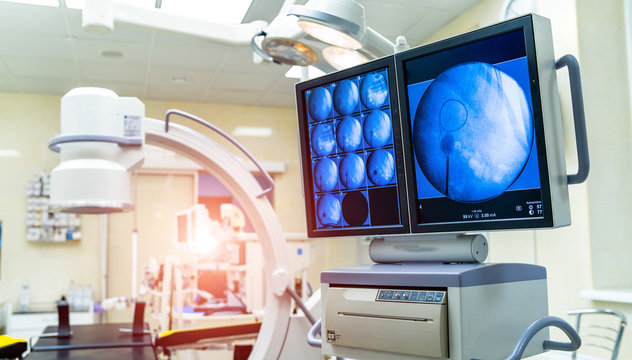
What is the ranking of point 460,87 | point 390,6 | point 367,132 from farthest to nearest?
1. point 390,6
2. point 367,132
3. point 460,87

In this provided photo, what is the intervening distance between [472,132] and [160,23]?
3.26 feet

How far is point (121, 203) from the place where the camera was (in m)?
1.64

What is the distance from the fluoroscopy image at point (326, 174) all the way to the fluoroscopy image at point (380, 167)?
11 centimetres

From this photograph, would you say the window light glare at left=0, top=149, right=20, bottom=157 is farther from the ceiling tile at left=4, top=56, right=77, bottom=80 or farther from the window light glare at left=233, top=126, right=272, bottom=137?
the window light glare at left=233, top=126, right=272, bottom=137

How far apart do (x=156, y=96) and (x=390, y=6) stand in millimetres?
3145

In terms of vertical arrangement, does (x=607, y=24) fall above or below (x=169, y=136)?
above

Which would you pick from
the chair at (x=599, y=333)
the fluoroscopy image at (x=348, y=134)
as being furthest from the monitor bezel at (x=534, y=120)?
the chair at (x=599, y=333)

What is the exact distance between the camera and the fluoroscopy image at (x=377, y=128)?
4.26 ft

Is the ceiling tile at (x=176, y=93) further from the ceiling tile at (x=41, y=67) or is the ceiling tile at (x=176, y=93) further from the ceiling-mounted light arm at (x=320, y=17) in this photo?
the ceiling-mounted light arm at (x=320, y=17)

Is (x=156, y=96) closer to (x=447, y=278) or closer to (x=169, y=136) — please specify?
(x=169, y=136)

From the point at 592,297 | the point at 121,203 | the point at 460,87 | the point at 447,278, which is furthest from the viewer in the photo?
the point at 592,297

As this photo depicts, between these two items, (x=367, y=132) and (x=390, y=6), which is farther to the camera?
(x=390, y=6)

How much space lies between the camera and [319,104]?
1441 mm

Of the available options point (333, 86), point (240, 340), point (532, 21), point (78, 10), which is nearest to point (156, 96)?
point (78, 10)
